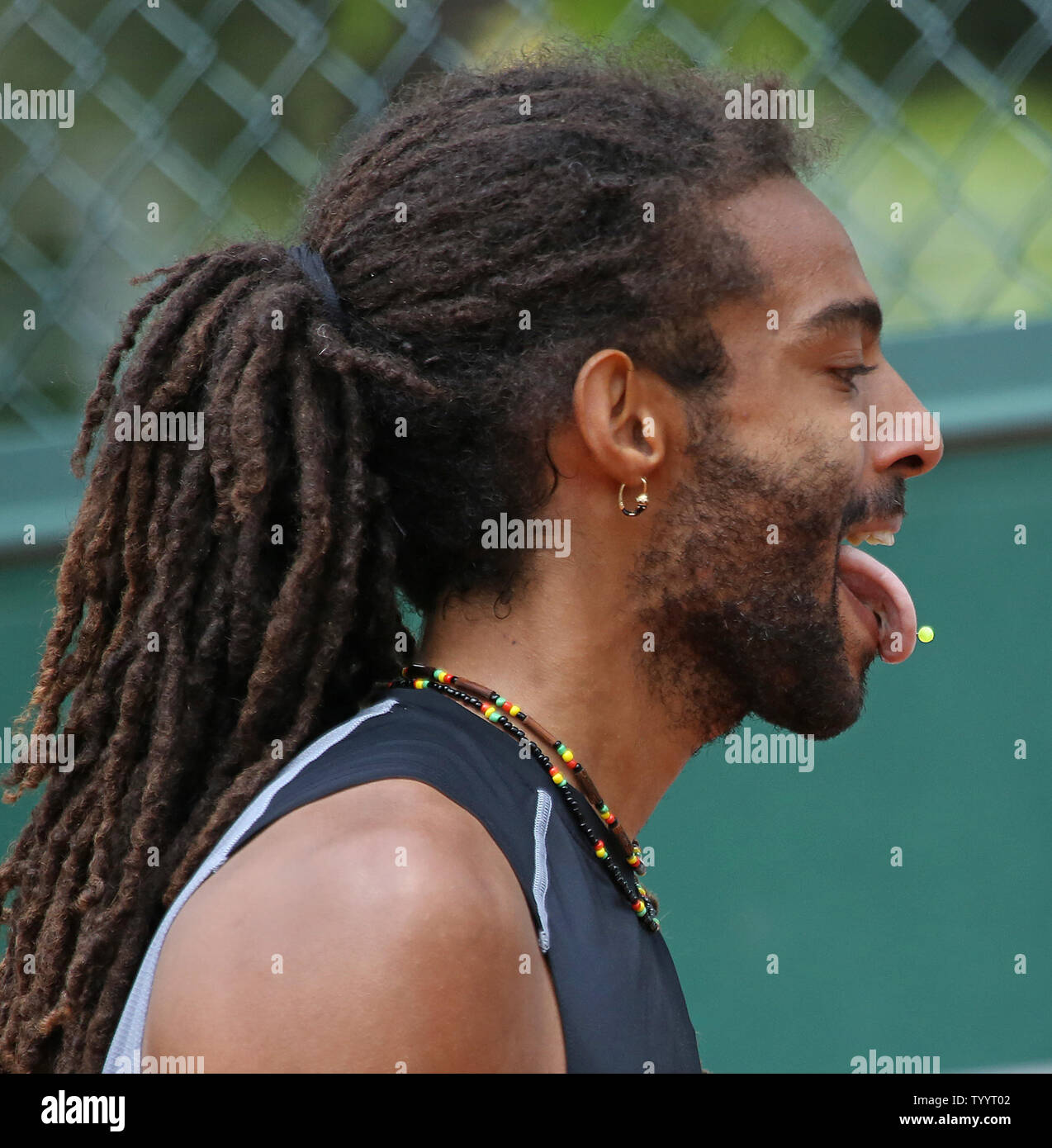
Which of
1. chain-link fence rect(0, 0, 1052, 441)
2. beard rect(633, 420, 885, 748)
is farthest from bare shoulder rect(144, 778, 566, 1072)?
chain-link fence rect(0, 0, 1052, 441)

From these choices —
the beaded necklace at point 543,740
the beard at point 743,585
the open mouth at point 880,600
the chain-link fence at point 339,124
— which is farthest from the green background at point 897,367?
the beaded necklace at point 543,740

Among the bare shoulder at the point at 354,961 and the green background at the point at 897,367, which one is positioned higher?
the green background at the point at 897,367

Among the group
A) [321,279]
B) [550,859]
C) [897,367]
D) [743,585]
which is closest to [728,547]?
[743,585]

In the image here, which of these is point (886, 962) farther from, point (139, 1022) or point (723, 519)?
point (139, 1022)

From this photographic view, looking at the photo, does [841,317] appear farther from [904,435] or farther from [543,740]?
[543,740]

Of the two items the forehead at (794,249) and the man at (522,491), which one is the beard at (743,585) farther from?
the forehead at (794,249)

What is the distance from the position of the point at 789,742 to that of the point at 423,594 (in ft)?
5.36

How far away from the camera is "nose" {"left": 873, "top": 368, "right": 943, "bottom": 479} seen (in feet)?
6.23

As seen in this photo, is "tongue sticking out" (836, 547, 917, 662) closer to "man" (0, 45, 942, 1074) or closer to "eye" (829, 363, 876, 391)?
"man" (0, 45, 942, 1074)

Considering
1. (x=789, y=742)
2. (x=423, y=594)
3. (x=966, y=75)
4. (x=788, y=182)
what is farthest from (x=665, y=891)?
(x=966, y=75)

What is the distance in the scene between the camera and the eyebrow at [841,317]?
1.83 meters

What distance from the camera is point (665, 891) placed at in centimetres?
337

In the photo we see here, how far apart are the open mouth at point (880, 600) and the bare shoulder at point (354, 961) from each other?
862mm

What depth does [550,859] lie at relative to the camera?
1558 mm
